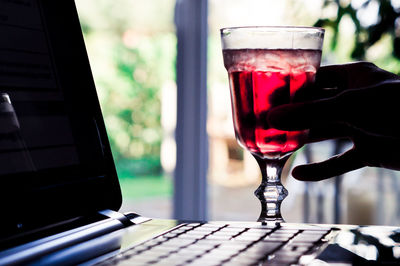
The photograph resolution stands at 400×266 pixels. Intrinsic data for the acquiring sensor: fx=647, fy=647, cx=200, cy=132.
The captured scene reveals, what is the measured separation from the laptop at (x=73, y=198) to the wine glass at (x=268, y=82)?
0.28 feet

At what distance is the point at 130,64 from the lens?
17.3ft

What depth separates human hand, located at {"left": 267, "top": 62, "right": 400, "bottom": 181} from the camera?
29.9 inches

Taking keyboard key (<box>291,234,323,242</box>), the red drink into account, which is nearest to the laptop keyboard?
keyboard key (<box>291,234,323,242</box>)

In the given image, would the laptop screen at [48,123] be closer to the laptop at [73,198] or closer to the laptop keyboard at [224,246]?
the laptop at [73,198]

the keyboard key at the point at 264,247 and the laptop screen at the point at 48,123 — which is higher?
the laptop screen at the point at 48,123

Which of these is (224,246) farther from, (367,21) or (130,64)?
(130,64)

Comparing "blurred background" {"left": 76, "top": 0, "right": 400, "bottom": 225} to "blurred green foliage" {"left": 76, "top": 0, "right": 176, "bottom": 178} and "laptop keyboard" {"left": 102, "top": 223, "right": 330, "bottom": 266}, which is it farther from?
"laptop keyboard" {"left": 102, "top": 223, "right": 330, "bottom": 266}

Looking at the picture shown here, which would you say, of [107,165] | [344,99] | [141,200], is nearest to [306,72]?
[344,99]

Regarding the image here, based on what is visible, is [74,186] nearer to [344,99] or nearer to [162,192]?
[344,99]

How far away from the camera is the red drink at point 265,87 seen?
780 millimetres

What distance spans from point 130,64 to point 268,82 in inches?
180

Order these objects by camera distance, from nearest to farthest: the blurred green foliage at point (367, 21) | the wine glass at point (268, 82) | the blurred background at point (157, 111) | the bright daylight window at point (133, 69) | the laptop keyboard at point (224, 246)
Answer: the laptop keyboard at point (224, 246), the wine glass at point (268, 82), the blurred green foliage at point (367, 21), the blurred background at point (157, 111), the bright daylight window at point (133, 69)

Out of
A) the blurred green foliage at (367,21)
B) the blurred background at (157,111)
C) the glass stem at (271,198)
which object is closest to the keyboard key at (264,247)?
the glass stem at (271,198)

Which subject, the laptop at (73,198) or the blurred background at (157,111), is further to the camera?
the blurred background at (157,111)
